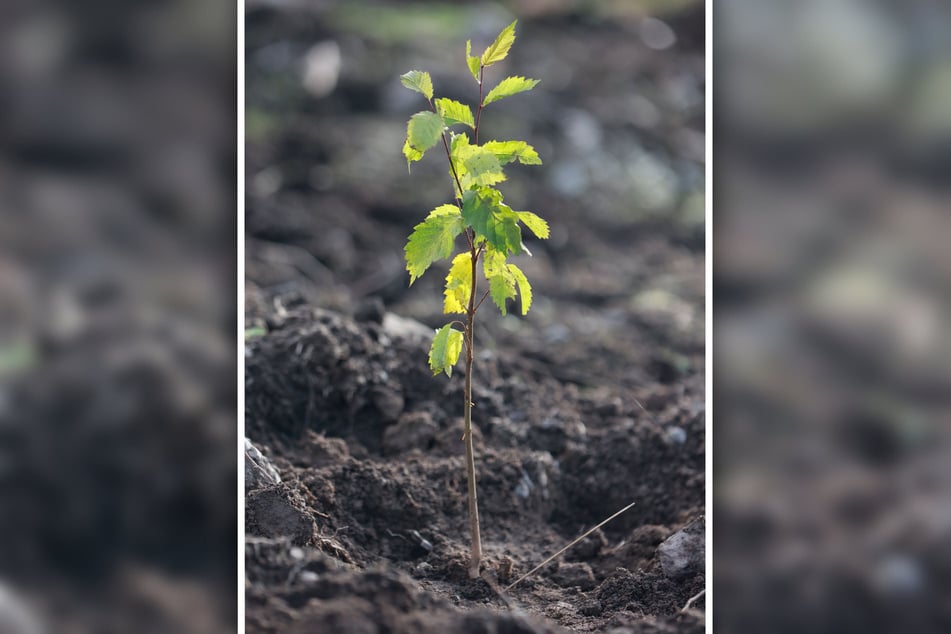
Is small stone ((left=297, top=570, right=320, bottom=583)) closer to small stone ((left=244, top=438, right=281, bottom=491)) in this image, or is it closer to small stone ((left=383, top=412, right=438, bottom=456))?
small stone ((left=244, top=438, right=281, bottom=491))

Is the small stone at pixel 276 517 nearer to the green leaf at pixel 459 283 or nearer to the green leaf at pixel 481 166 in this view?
the green leaf at pixel 459 283

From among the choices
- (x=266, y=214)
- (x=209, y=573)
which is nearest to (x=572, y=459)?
(x=209, y=573)

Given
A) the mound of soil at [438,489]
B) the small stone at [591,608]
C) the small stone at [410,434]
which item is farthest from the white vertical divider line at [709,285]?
the small stone at [410,434]

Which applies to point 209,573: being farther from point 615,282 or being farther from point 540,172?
point 540,172

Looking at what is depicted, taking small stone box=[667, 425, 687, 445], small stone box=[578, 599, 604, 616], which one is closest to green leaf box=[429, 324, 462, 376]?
small stone box=[578, 599, 604, 616]

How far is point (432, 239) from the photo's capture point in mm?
2059

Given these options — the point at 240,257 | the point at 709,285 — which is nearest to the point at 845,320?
the point at 709,285

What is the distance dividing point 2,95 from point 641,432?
1.96 meters

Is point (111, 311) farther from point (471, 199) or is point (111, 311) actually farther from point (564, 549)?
point (564, 549)

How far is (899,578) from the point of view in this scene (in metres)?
1.98

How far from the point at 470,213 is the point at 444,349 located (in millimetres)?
334

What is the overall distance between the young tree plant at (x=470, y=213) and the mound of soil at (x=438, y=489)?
27 cm

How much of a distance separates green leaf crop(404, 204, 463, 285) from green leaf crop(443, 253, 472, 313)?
0.12 meters

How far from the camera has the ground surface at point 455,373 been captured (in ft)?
7.16
